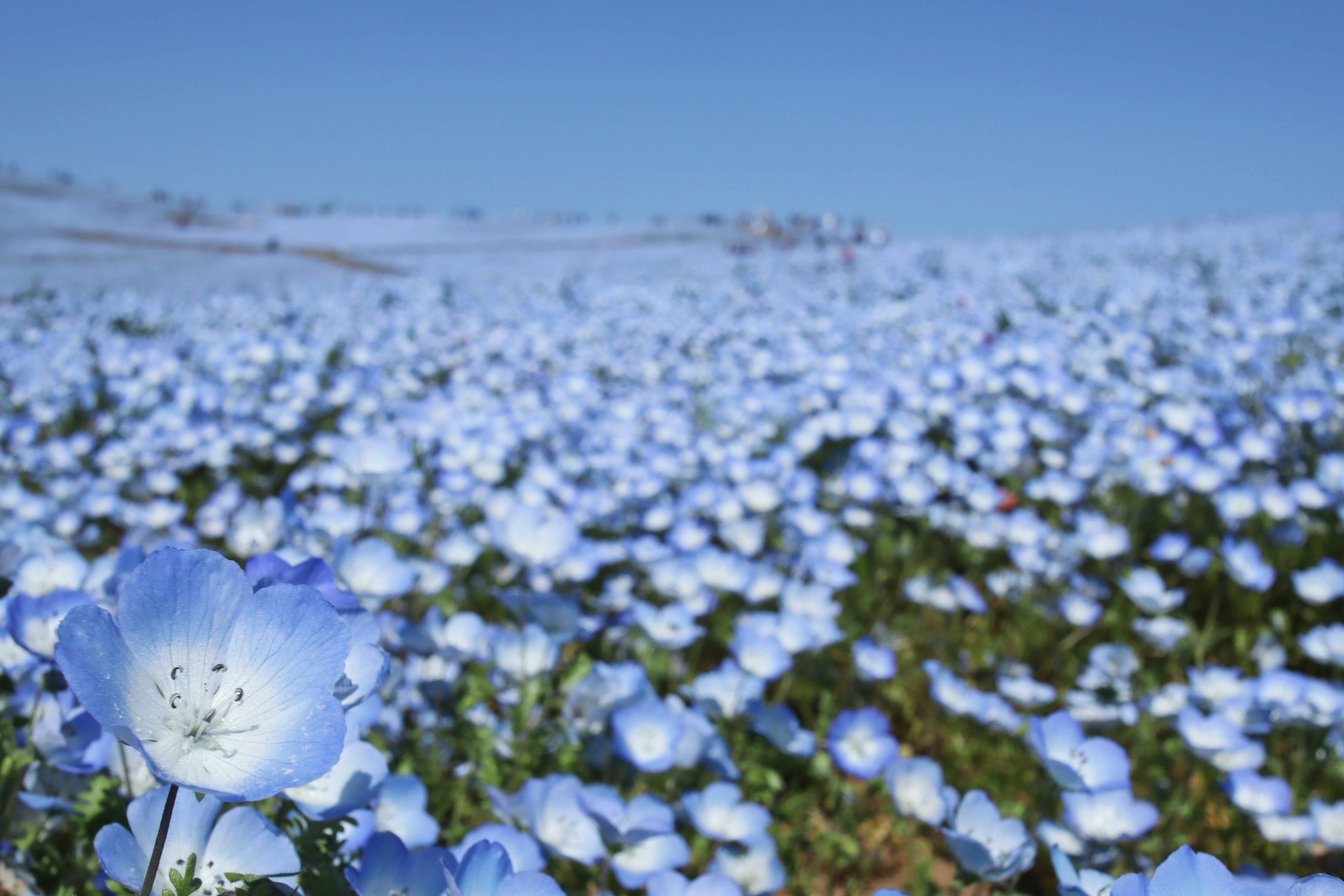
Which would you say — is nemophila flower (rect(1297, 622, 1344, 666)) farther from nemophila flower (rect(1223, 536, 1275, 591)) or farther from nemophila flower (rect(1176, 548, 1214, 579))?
nemophila flower (rect(1176, 548, 1214, 579))

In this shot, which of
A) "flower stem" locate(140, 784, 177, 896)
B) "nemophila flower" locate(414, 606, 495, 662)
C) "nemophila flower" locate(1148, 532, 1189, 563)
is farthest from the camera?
"nemophila flower" locate(1148, 532, 1189, 563)

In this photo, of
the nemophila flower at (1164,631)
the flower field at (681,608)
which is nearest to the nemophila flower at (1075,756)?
the flower field at (681,608)

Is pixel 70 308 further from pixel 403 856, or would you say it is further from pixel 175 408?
pixel 403 856

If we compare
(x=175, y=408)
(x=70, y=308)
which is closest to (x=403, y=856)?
(x=175, y=408)

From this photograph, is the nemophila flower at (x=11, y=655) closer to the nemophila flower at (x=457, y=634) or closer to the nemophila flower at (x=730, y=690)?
the nemophila flower at (x=457, y=634)

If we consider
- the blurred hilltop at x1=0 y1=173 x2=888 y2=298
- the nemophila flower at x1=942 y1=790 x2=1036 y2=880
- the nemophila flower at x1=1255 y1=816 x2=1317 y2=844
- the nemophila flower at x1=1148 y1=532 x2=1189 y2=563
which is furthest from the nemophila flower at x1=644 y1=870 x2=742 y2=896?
the blurred hilltop at x1=0 y1=173 x2=888 y2=298

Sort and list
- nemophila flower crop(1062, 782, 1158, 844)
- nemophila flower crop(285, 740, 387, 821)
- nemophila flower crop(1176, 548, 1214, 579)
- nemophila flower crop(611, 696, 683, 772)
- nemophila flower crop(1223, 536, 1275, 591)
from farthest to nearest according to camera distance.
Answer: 1. nemophila flower crop(1176, 548, 1214, 579)
2. nemophila flower crop(1223, 536, 1275, 591)
3. nemophila flower crop(611, 696, 683, 772)
4. nemophila flower crop(1062, 782, 1158, 844)
5. nemophila flower crop(285, 740, 387, 821)

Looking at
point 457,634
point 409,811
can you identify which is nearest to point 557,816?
point 409,811
